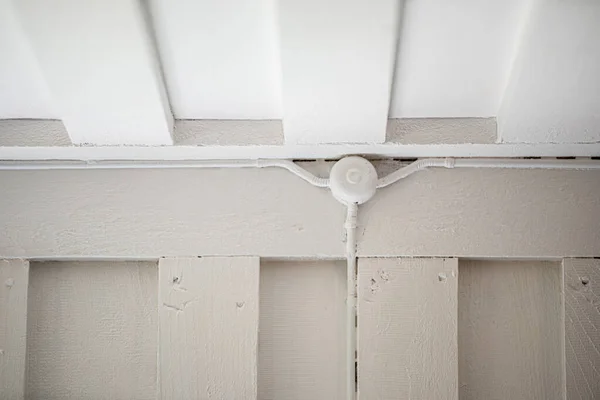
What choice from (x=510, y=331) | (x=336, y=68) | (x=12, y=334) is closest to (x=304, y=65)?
(x=336, y=68)

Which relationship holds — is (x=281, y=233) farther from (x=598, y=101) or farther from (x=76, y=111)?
(x=598, y=101)

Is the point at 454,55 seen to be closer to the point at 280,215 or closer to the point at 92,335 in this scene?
the point at 280,215

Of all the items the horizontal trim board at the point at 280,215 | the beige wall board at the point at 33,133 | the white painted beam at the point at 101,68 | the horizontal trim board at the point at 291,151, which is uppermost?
the white painted beam at the point at 101,68

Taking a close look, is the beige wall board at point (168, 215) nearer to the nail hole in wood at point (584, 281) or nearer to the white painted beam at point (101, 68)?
the white painted beam at point (101, 68)

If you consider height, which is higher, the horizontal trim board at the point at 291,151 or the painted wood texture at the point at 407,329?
the horizontal trim board at the point at 291,151

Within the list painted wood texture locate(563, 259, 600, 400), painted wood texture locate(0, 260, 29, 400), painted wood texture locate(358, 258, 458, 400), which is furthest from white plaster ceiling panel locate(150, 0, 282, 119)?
painted wood texture locate(563, 259, 600, 400)

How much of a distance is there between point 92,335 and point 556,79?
4.29 ft

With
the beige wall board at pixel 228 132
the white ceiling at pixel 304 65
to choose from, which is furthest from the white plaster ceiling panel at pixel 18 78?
the beige wall board at pixel 228 132

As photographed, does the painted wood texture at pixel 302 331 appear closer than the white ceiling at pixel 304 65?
No

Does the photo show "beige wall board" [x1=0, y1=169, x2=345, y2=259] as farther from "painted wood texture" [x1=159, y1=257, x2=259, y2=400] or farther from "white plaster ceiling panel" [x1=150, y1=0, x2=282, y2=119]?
"white plaster ceiling panel" [x1=150, y1=0, x2=282, y2=119]

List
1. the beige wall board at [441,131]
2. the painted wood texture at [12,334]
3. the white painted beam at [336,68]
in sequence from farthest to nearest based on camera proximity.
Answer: the painted wood texture at [12,334] < the beige wall board at [441,131] < the white painted beam at [336,68]

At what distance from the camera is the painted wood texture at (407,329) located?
1.96 meters

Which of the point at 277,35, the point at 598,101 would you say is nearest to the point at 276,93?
the point at 277,35

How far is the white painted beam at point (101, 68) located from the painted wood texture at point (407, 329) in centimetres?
64
